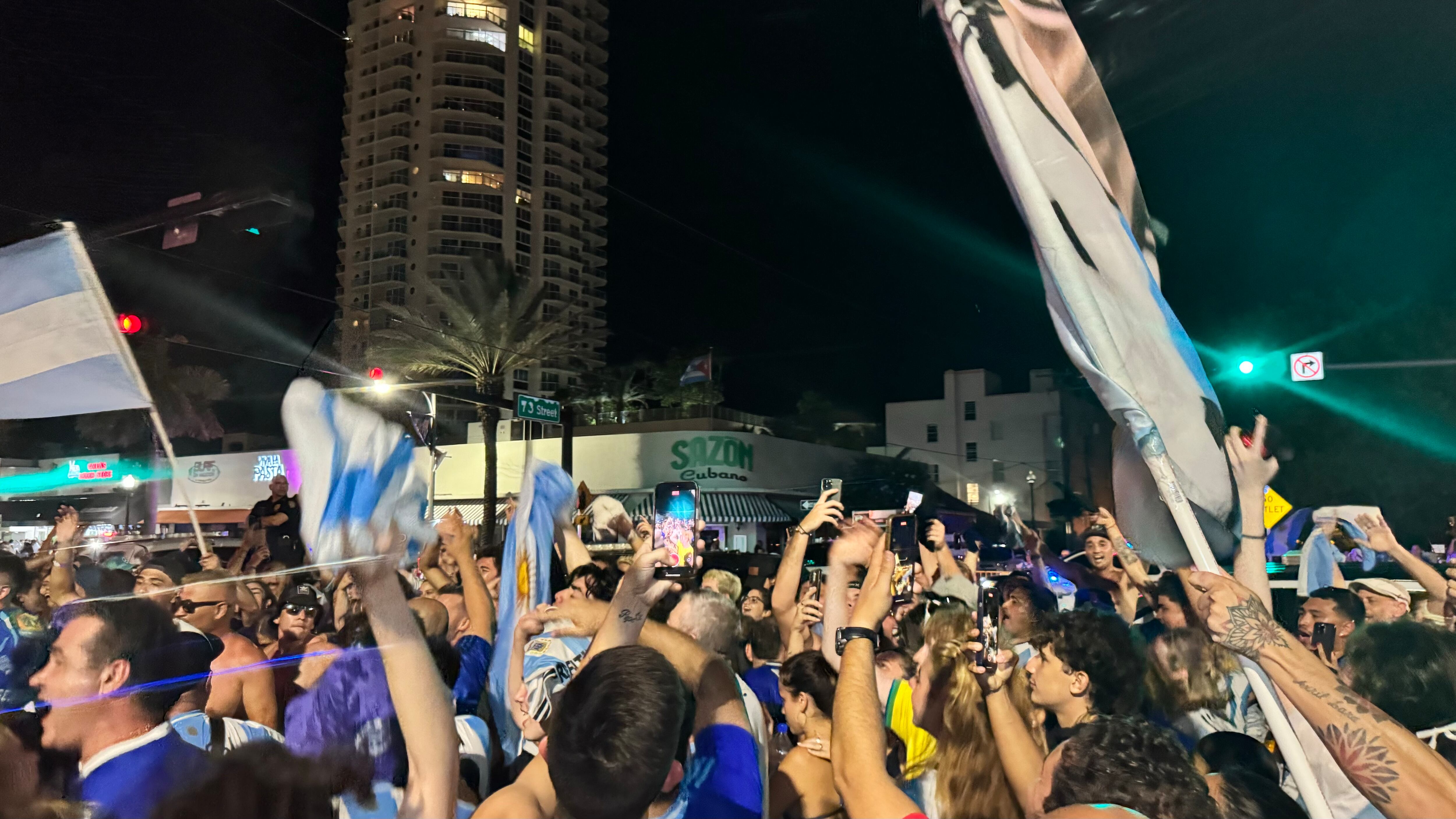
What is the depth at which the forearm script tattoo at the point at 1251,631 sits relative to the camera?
6.80ft

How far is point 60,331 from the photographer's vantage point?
5137mm

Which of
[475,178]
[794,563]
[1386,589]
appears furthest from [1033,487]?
[794,563]

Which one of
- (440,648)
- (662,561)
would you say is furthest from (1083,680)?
(440,648)

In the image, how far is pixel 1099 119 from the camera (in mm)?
3139

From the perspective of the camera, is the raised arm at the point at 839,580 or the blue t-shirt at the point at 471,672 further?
the blue t-shirt at the point at 471,672

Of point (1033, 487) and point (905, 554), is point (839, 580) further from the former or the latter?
point (1033, 487)

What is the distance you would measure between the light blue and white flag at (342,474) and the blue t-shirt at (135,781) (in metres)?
0.85

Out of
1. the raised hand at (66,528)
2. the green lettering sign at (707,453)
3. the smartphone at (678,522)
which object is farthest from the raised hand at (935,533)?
the green lettering sign at (707,453)

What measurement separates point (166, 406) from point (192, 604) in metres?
26.6

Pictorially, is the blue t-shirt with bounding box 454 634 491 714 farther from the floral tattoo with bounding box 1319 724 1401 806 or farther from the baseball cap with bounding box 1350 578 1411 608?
the baseball cap with bounding box 1350 578 1411 608

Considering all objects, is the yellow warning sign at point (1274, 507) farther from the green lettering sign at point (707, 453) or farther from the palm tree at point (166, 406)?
the green lettering sign at point (707, 453)

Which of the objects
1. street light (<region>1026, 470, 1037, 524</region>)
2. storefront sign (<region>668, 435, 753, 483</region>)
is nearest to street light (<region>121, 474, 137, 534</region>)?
storefront sign (<region>668, 435, 753, 483</region>)

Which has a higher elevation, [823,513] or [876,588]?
[823,513]

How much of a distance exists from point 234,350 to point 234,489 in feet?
32.1
